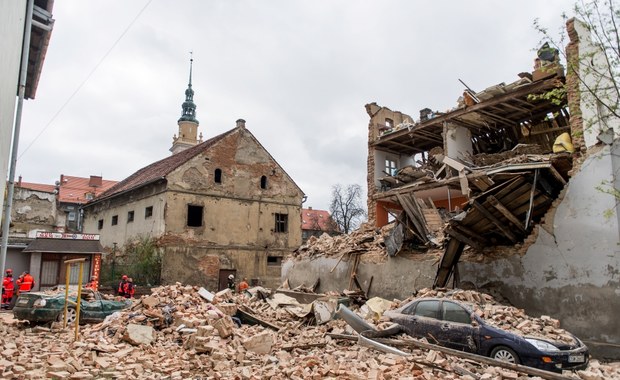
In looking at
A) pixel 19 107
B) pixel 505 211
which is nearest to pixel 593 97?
pixel 505 211

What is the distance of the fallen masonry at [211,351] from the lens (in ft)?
25.3

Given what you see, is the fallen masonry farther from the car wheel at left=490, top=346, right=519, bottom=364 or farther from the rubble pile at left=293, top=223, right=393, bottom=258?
the rubble pile at left=293, top=223, right=393, bottom=258

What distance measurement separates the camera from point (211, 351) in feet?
30.7

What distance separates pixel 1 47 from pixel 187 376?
6300 millimetres

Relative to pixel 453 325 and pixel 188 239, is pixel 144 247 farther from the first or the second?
pixel 453 325

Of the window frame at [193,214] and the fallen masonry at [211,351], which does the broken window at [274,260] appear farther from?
the fallen masonry at [211,351]

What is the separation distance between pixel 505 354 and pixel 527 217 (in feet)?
16.1

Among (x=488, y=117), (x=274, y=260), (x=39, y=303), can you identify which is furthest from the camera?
→ (x=274, y=260)

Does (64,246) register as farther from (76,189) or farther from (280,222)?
(76,189)

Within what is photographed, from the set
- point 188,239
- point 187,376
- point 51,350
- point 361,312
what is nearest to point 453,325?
point 361,312

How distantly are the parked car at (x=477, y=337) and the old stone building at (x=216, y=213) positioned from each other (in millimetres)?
17702

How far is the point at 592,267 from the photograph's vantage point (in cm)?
1162

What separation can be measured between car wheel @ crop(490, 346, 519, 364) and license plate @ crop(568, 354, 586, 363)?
0.92m

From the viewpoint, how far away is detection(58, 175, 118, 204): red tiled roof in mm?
44766
